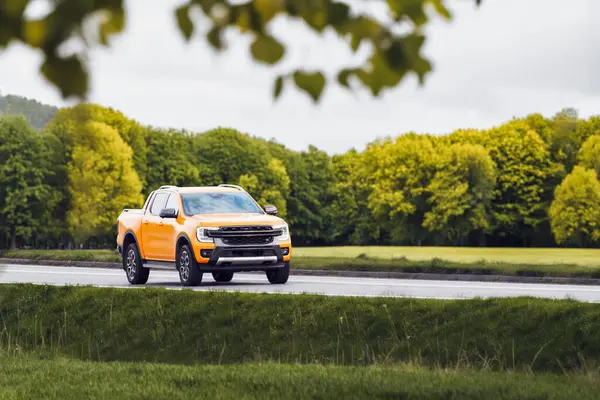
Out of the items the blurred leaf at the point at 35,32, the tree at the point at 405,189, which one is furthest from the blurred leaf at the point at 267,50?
the tree at the point at 405,189

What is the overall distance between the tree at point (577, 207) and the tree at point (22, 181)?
36903 mm

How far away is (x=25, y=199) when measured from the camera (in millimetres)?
71500

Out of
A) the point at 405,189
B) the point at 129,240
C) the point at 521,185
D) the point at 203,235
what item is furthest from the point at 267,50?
the point at 405,189

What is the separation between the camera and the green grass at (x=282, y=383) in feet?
31.3

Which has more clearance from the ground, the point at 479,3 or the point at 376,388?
the point at 479,3

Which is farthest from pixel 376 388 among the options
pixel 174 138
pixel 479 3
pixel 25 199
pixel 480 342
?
pixel 174 138

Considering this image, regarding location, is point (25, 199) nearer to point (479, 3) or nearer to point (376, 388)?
point (376, 388)

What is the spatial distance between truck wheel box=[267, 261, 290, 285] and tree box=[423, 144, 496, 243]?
6009cm

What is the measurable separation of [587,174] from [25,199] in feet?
134

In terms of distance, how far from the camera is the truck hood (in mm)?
19219

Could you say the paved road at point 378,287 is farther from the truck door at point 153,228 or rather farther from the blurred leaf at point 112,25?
the blurred leaf at point 112,25

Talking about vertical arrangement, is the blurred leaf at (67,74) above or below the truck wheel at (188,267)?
above

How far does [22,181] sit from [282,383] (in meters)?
66.2

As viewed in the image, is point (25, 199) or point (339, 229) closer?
point (25, 199)
